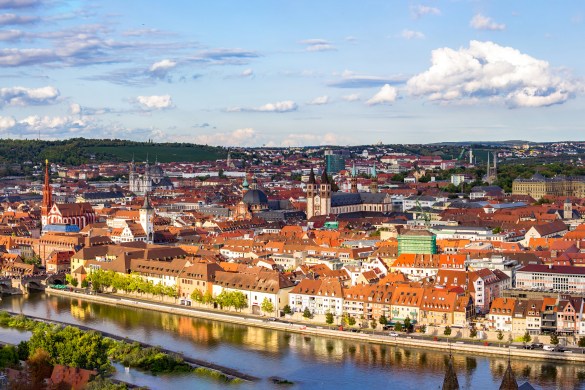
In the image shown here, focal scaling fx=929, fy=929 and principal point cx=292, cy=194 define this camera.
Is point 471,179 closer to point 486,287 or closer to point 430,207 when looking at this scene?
point 430,207

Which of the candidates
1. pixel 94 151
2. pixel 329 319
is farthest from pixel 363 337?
pixel 94 151

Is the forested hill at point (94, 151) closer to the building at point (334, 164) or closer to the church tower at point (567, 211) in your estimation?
the building at point (334, 164)

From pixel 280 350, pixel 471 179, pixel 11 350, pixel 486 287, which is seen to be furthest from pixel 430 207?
pixel 11 350

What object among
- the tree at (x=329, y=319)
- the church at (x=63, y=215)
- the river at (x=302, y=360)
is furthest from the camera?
the church at (x=63, y=215)

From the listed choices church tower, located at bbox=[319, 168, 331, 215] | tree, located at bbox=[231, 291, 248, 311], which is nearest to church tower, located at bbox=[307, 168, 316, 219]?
church tower, located at bbox=[319, 168, 331, 215]

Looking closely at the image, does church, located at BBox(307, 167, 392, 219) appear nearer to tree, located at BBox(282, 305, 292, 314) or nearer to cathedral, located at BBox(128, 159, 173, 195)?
cathedral, located at BBox(128, 159, 173, 195)

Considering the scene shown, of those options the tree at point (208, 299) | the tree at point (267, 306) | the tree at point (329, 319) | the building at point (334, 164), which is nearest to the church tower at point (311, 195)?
the tree at point (208, 299)
